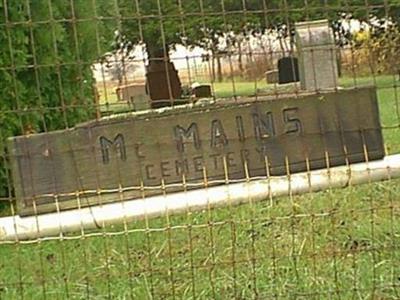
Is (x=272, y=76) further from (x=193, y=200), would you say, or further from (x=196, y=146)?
(x=193, y=200)

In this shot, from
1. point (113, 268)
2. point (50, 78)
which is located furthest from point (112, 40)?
point (113, 268)

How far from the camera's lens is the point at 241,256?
15.1ft

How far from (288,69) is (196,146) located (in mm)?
699

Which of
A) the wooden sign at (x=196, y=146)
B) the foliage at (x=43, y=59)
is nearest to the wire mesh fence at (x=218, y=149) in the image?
the wooden sign at (x=196, y=146)

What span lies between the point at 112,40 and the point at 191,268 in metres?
1.87

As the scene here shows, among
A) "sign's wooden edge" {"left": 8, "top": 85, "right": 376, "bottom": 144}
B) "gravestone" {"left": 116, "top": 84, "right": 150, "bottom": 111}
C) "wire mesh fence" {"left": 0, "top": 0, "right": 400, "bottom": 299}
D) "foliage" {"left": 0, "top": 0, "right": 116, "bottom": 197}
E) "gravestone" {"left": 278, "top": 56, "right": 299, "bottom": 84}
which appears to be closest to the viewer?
"wire mesh fence" {"left": 0, "top": 0, "right": 400, "bottom": 299}

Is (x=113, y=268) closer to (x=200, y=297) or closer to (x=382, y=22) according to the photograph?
(x=200, y=297)

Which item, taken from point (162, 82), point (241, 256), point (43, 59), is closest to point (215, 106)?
point (162, 82)

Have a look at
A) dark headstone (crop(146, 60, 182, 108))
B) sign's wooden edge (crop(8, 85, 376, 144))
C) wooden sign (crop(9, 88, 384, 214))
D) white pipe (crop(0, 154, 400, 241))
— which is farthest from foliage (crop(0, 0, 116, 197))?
white pipe (crop(0, 154, 400, 241))

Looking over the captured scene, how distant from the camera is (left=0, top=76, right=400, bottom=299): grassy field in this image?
160 inches

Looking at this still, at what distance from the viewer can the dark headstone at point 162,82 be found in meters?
4.22

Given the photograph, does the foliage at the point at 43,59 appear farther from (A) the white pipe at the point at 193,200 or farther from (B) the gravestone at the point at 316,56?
(A) the white pipe at the point at 193,200

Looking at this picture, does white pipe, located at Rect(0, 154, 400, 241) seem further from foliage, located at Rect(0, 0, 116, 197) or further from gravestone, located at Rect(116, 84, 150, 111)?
foliage, located at Rect(0, 0, 116, 197)

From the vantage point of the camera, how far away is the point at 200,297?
404 centimetres
